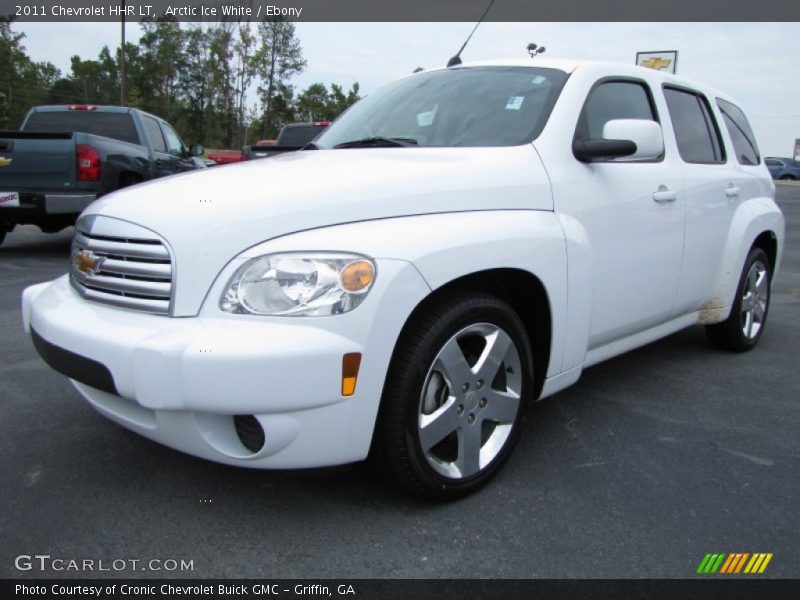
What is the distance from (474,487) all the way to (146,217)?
147 centimetres

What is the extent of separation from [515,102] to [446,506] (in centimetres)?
176

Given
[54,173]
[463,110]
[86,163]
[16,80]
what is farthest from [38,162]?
[16,80]

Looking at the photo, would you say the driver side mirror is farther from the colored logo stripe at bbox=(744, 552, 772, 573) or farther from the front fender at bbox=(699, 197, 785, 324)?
the colored logo stripe at bbox=(744, 552, 772, 573)

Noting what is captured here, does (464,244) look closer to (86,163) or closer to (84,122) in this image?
(86,163)

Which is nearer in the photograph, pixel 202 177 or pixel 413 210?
pixel 413 210

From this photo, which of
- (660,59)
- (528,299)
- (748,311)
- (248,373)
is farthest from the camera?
(660,59)

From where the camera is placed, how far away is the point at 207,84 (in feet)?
167

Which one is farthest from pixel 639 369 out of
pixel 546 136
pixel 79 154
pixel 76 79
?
pixel 76 79

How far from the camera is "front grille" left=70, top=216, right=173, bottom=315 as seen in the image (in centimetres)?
209

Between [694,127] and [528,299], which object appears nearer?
[528,299]

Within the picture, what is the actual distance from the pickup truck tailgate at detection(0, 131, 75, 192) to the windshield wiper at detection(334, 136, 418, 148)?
5.18m

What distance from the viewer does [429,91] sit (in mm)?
3348

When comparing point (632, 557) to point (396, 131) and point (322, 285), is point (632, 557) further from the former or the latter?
point (396, 131)

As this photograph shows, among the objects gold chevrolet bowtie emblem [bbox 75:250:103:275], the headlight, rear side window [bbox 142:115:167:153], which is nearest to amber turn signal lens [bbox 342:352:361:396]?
the headlight
